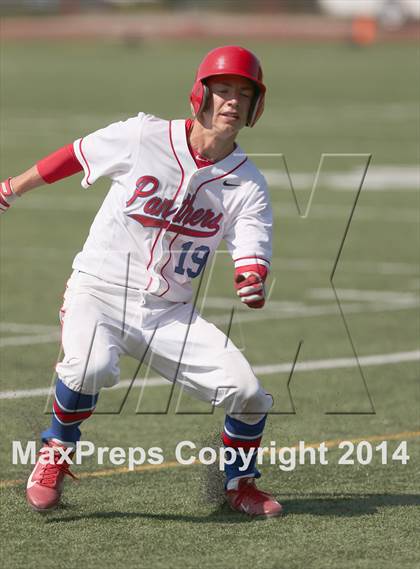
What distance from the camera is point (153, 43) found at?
4875 cm

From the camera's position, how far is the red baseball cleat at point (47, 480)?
584 centimetres

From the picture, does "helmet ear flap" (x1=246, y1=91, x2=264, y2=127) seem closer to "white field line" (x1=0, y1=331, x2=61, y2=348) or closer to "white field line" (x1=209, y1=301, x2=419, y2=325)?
→ "white field line" (x1=0, y1=331, x2=61, y2=348)

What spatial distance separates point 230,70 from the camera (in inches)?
226

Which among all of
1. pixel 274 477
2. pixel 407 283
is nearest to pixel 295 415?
pixel 274 477

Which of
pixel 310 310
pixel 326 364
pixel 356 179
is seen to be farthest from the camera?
pixel 356 179

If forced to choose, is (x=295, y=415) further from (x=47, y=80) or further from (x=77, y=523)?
(x=47, y=80)

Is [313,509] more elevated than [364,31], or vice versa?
[313,509]

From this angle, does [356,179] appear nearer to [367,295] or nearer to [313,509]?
[367,295]

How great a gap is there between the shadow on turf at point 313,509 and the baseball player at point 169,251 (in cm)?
8

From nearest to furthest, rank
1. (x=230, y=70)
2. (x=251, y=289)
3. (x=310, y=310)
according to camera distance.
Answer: (x=251, y=289) < (x=230, y=70) < (x=310, y=310)

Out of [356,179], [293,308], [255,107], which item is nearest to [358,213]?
[356,179]

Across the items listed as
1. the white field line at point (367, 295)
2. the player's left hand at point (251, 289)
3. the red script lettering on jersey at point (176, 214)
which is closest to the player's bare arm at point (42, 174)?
the red script lettering on jersey at point (176, 214)

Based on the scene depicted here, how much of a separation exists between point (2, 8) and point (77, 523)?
53.4 meters

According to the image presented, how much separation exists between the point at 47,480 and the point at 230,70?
75.5 inches
